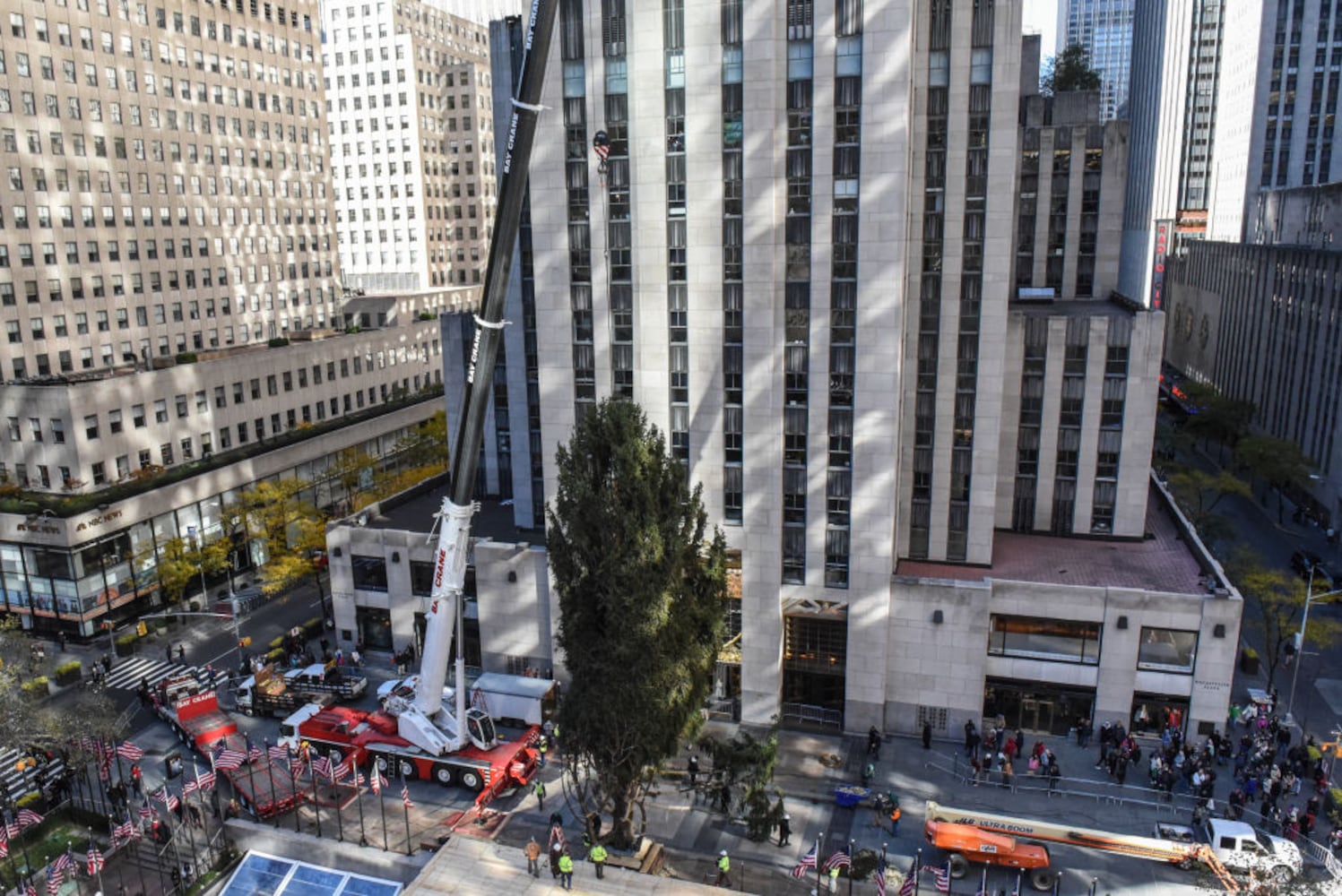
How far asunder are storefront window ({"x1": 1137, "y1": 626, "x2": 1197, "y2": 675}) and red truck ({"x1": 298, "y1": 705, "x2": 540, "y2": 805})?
29.7 metres

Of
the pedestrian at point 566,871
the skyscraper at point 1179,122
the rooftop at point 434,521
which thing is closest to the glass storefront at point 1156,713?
the pedestrian at point 566,871

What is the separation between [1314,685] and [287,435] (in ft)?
239

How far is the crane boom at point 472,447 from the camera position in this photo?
35.2 m

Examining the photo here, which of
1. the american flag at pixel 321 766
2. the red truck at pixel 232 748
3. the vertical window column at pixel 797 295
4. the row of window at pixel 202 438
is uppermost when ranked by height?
the vertical window column at pixel 797 295

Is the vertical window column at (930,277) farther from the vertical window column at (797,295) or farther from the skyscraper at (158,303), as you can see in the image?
the skyscraper at (158,303)

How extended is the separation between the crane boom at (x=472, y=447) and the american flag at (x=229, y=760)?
6.78 metres

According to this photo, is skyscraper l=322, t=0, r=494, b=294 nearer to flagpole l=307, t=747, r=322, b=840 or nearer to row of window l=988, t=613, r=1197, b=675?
flagpole l=307, t=747, r=322, b=840

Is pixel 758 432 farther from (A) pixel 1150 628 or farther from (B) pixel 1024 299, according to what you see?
(B) pixel 1024 299

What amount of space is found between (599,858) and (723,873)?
5610mm

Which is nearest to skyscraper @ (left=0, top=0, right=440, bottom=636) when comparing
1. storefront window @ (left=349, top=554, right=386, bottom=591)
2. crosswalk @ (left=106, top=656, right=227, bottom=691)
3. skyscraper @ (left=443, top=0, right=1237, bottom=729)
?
crosswalk @ (left=106, top=656, right=227, bottom=691)

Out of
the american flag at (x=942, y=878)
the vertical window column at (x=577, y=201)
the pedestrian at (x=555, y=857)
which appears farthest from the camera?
the vertical window column at (x=577, y=201)

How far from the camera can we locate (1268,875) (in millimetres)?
28750

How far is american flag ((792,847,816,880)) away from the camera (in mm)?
35344

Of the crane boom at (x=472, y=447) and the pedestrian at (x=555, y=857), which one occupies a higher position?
the crane boom at (x=472, y=447)
